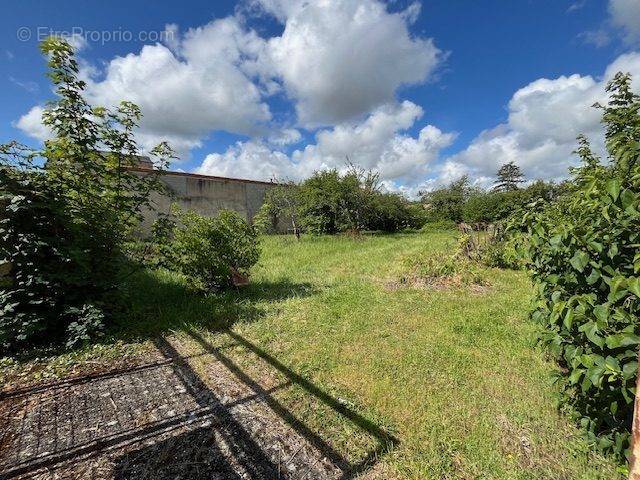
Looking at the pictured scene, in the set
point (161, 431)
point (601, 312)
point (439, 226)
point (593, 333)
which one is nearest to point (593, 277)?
point (601, 312)

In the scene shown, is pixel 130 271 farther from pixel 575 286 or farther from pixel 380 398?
pixel 575 286

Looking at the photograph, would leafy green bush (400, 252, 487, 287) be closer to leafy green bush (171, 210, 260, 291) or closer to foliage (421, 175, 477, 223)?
leafy green bush (171, 210, 260, 291)

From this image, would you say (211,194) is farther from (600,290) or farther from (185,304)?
(600,290)

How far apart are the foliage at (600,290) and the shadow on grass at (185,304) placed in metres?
3.85

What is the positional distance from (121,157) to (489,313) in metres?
5.67

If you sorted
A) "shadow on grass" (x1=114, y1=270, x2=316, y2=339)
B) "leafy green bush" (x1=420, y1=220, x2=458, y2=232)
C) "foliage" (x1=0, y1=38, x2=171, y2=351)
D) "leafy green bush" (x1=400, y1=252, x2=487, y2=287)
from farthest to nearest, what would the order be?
"leafy green bush" (x1=420, y1=220, x2=458, y2=232) < "leafy green bush" (x1=400, y1=252, x2=487, y2=287) < "shadow on grass" (x1=114, y1=270, x2=316, y2=339) < "foliage" (x1=0, y1=38, x2=171, y2=351)

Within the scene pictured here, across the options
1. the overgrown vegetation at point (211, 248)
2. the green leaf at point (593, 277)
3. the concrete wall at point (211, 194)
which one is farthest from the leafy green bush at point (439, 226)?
the green leaf at point (593, 277)

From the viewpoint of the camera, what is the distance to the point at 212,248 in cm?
588

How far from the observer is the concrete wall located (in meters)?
14.8

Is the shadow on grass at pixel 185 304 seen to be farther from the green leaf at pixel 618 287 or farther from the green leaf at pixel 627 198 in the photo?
the green leaf at pixel 627 198

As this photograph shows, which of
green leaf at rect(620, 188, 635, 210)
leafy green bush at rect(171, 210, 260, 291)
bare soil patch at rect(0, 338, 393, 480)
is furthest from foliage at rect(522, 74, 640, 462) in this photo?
leafy green bush at rect(171, 210, 260, 291)

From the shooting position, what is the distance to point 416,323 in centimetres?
460

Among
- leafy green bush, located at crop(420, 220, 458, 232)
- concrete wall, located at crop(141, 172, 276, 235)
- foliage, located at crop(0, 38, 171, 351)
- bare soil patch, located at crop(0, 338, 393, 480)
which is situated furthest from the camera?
leafy green bush, located at crop(420, 220, 458, 232)

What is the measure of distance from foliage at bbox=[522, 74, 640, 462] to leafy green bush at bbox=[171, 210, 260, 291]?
Result: 4.88m
